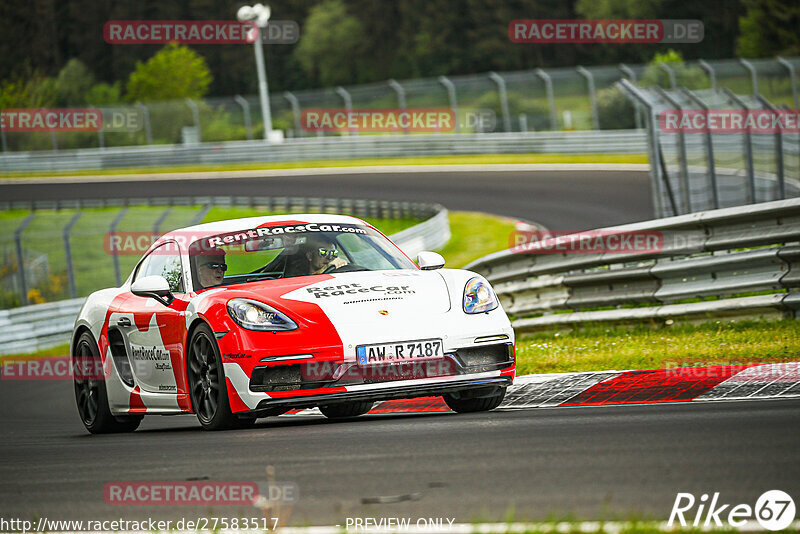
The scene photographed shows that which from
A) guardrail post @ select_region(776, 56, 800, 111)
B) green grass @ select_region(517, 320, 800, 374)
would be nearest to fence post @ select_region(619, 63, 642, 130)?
guardrail post @ select_region(776, 56, 800, 111)

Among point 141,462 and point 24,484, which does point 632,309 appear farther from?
point 24,484

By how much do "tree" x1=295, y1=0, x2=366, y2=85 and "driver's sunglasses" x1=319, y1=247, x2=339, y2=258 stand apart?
9292cm

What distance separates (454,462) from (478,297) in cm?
242

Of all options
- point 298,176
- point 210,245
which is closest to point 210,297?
point 210,245

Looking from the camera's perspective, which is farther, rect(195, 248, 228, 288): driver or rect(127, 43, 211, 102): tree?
rect(127, 43, 211, 102): tree

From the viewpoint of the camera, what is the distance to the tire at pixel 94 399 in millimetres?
8711

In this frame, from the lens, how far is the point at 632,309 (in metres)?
10.5

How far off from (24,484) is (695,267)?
603 cm

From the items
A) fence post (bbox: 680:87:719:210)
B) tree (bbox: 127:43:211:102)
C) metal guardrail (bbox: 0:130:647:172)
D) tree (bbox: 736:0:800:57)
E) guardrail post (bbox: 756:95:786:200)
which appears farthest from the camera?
tree (bbox: 127:43:211:102)

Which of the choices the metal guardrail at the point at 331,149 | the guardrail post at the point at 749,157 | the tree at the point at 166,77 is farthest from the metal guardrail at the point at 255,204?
the tree at the point at 166,77

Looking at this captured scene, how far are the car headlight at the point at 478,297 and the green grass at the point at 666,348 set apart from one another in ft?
5.16

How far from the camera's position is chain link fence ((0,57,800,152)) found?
31688mm

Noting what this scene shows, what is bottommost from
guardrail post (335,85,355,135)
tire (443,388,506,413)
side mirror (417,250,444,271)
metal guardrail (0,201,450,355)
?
metal guardrail (0,201,450,355)

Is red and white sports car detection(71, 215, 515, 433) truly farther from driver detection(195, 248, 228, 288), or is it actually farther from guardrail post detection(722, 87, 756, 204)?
guardrail post detection(722, 87, 756, 204)
